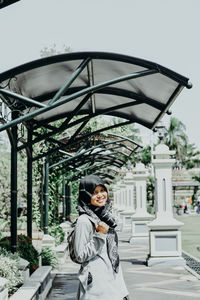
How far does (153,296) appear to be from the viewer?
899cm

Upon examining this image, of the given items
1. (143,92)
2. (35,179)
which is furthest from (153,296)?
(35,179)

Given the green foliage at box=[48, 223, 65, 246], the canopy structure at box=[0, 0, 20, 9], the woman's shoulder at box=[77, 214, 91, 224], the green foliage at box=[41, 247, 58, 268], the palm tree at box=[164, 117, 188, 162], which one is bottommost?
the green foliage at box=[41, 247, 58, 268]

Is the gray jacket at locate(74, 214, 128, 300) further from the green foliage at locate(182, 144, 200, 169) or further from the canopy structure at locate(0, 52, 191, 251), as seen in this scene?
the green foliage at locate(182, 144, 200, 169)

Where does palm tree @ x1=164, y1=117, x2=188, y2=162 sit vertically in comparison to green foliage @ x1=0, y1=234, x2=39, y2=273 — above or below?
above

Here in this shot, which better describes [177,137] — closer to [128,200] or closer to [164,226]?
[128,200]

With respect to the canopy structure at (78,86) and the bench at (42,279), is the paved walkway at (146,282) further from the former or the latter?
the canopy structure at (78,86)

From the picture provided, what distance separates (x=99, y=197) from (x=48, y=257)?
7432 millimetres

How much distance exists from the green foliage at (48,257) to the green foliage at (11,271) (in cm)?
379

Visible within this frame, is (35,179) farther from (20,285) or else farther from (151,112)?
(20,285)

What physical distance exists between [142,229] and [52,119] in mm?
10959

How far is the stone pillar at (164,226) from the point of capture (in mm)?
13515

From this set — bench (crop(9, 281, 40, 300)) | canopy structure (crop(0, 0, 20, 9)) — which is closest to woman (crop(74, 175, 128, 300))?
canopy structure (crop(0, 0, 20, 9))

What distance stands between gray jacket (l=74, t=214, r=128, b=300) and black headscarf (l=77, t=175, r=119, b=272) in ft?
0.17

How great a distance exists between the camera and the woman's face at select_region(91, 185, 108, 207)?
4.53 m
